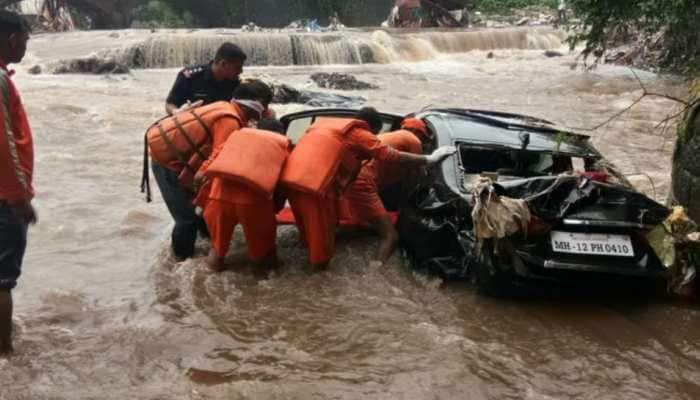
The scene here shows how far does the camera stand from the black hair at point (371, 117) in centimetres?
558

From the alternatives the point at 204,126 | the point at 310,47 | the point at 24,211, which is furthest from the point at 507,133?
the point at 310,47

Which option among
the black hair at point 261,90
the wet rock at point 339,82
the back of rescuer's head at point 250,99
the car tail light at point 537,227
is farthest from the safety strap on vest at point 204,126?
the wet rock at point 339,82

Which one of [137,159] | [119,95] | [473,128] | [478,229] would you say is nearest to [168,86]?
[119,95]

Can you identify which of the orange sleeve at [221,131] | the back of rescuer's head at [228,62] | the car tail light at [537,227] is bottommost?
the car tail light at [537,227]

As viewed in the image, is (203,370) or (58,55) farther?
(58,55)

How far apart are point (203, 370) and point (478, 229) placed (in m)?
1.71

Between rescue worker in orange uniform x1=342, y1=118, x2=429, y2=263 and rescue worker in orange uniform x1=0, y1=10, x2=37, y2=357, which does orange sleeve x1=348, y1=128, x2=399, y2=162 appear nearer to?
rescue worker in orange uniform x1=342, y1=118, x2=429, y2=263

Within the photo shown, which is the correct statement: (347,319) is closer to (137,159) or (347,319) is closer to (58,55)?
(137,159)

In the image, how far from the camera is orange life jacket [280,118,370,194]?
15.5ft

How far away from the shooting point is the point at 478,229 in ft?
13.7

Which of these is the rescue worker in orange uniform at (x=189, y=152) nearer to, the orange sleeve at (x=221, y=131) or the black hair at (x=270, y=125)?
the orange sleeve at (x=221, y=131)

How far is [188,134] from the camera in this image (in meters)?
5.00

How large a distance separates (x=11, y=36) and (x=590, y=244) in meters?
3.28

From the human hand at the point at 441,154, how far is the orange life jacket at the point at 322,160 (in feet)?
1.65
